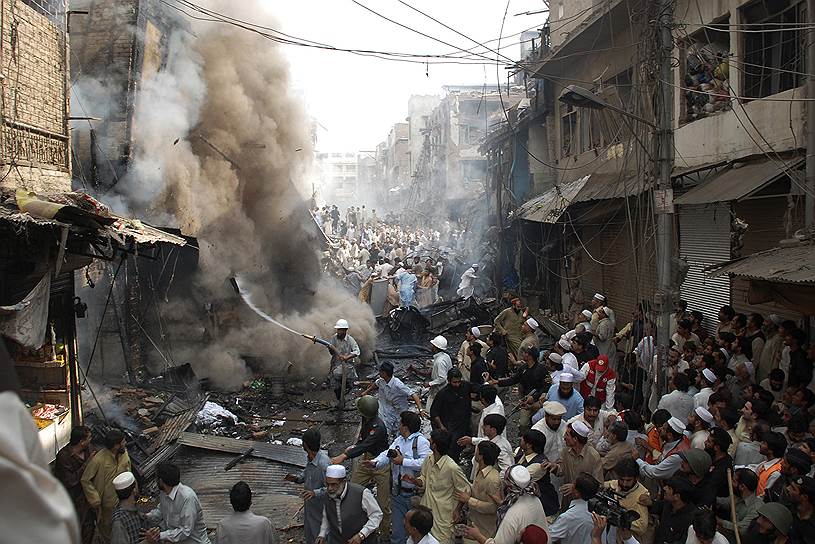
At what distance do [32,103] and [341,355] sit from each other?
5885 mm

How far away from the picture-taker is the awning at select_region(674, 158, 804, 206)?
27.3ft

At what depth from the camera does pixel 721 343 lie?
8.80 m

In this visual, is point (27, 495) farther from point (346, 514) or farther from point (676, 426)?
point (676, 426)

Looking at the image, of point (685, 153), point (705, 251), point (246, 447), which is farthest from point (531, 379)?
point (685, 153)

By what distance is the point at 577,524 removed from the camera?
4625 millimetres

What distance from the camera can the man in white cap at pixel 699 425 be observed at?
5.63 m

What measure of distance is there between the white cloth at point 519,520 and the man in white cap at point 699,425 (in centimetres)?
159

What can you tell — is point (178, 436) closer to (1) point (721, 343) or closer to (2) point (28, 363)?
(2) point (28, 363)

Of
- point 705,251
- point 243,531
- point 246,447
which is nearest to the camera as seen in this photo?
point 243,531

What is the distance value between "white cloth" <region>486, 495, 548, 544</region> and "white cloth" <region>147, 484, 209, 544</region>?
7.40 feet

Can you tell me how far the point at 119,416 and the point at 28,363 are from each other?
68.7 inches

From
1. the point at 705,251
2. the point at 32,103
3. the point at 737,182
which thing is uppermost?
the point at 32,103

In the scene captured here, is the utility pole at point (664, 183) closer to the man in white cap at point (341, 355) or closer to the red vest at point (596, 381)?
the red vest at point (596, 381)

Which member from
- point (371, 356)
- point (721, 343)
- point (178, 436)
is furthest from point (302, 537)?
point (371, 356)
